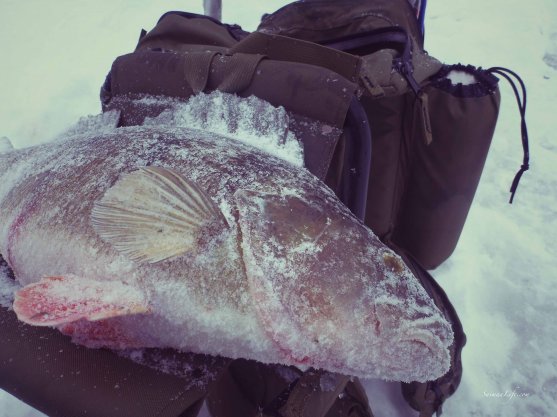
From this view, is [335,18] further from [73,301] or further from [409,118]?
[73,301]

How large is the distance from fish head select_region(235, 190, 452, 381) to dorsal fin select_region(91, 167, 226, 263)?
9 centimetres

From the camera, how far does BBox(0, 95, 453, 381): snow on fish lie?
838 millimetres

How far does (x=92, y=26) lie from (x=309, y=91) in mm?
2823

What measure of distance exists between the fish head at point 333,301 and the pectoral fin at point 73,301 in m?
0.25

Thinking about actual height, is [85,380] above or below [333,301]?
below

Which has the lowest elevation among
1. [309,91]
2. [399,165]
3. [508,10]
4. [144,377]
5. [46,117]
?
[144,377]

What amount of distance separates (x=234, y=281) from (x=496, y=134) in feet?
7.88

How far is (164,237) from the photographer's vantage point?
867mm

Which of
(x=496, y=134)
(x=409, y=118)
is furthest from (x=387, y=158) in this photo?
(x=496, y=134)

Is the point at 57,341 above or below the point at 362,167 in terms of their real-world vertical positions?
below

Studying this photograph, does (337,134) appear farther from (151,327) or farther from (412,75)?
(151,327)

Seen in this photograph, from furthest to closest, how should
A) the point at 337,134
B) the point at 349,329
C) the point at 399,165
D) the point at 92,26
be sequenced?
1. the point at 92,26
2. the point at 399,165
3. the point at 337,134
4. the point at 349,329

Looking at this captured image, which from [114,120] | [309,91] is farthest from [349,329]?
[114,120]

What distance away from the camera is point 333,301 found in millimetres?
848
